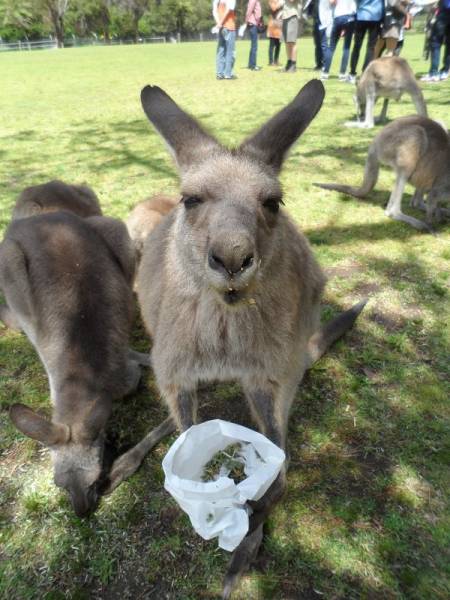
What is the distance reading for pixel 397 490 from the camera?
2066 millimetres

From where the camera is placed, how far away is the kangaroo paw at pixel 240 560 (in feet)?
5.69

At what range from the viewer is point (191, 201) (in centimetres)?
179

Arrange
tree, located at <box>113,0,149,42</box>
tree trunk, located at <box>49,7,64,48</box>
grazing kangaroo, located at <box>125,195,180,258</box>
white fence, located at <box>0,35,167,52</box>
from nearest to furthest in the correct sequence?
1. grazing kangaroo, located at <box>125,195,180,258</box>
2. white fence, located at <box>0,35,167,52</box>
3. tree trunk, located at <box>49,7,64,48</box>
4. tree, located at <box>113,0,149,42</box>

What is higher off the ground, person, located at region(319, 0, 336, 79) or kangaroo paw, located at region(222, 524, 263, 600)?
person, located at region(319, 0, 336, 79)

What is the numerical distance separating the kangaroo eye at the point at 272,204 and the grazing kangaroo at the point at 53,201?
2.05 meters

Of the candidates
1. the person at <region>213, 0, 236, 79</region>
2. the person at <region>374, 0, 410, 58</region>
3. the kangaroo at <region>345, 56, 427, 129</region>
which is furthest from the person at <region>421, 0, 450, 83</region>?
the person at <region>213, 0, 236, 79</region>

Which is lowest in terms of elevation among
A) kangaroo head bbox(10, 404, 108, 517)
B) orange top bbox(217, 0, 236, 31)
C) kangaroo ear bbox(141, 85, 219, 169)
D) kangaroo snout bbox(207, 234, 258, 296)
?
kangaroo head bbox(10, 404, 108, 517)

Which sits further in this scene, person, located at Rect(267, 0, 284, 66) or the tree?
the tree

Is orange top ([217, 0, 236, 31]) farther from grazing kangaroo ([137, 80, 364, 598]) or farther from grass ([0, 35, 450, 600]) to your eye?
grazing kangaroo ([137, 80, 364, 598])

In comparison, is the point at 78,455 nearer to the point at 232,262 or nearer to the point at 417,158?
the point at 232,262

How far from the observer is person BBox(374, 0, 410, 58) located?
8863 millimetres

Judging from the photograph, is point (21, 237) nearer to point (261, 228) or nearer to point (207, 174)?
point (207, 174)

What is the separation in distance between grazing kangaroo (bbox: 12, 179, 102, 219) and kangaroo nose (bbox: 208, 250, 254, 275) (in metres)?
2.28

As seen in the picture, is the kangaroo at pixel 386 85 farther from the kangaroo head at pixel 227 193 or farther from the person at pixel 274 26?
the person at pixel 274 26
